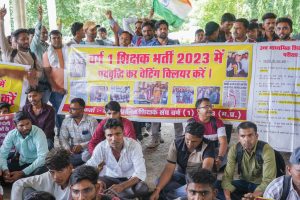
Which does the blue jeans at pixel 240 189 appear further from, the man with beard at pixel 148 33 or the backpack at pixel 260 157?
the man with beard at pixel 148 33

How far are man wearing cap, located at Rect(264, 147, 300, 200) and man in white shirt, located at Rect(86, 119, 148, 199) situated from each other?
1439mm

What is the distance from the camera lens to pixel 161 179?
13.8 feet

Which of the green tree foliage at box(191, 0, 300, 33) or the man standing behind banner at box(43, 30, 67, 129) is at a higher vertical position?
the green tree foliage at box(191, 0, 300, 33)

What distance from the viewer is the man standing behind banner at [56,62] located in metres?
6.00

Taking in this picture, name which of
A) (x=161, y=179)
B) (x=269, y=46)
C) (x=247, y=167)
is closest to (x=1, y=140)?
(x=161, y=179)

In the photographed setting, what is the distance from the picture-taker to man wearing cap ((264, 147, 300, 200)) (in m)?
3.11

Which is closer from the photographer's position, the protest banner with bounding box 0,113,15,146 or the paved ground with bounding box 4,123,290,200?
the paved ground with bounding box 4,123,290,200

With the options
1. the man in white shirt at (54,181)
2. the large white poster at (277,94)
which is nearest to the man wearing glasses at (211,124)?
the large white poster at (277,94)

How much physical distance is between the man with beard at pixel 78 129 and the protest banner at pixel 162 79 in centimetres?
59

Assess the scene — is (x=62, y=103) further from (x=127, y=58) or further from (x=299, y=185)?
(x=299, y=185)

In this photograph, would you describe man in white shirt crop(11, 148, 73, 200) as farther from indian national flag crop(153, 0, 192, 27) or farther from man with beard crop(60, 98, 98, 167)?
indian national flag crop(153, 0, 192, 27)

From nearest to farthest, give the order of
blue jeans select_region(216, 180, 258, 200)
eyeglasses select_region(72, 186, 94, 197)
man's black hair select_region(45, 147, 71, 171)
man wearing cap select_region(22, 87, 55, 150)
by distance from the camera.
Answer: eyeglasses select_region(72, 186, 94, 197) → man's black hair select_region(45, 147, 71, 171) → blue jeans select_region(216, 180, 258, 200) → man wearing cap select_region(22, 87, 55, 150)

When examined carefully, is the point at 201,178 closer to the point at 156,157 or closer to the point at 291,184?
the point at 291,184

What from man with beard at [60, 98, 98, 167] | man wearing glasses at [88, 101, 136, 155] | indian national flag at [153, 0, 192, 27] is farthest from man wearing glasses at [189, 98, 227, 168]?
indian national flag at [153, 0, 192, 27]
